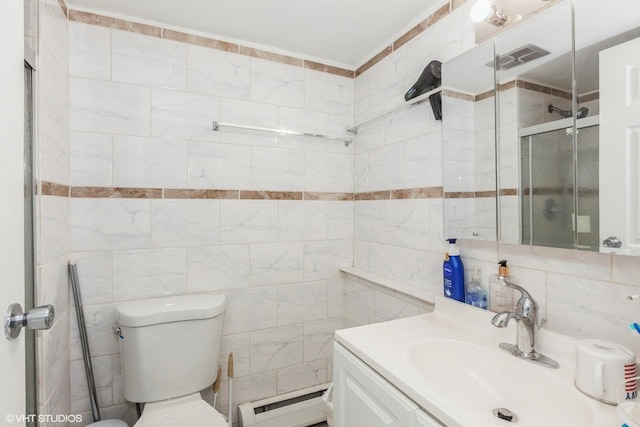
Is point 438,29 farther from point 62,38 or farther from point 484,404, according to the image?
point 62,38

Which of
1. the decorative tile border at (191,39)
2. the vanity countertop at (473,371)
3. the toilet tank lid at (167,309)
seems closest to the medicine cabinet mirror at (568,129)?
the vanity countertop at (473,371)

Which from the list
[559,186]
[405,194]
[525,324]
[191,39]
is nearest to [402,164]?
[405,194]

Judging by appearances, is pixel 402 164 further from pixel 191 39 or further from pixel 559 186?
pixel 191 39

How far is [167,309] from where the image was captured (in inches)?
54.9

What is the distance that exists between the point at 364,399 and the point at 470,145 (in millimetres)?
988

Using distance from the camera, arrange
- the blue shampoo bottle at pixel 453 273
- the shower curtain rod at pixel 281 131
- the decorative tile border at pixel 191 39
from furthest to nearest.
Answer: the shower curtain rod at pixel 281 131, the decorative tile border at pixel 191 39, the blue shampoo bottle at pixel 453 273

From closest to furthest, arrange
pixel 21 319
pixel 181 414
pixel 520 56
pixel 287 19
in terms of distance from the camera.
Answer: pixel 21 319 → pixel 520 56 → pixel 181 414 → pixel 287 19

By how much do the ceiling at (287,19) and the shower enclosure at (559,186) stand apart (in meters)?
0.82

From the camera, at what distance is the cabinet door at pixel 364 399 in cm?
82

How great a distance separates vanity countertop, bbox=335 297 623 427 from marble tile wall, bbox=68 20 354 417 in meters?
0.81

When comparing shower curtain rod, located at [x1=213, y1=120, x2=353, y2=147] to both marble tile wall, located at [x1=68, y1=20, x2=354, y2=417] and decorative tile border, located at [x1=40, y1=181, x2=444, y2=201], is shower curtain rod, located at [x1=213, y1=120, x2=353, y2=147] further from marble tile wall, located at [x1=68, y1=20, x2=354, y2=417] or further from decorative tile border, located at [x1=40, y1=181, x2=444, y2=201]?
decorative tile border, located at [x1=40, y1=181, x2=444, y2=201]

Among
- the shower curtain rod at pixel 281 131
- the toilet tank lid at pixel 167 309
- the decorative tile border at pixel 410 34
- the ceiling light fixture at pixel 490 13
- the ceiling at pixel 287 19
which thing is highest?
the ceiling at pixel 287 19

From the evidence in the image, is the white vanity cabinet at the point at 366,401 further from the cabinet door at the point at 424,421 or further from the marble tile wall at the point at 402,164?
the marble tile wall at the point at 402,164

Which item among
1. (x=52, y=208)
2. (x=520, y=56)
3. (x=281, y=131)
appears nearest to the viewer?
(x=520, y=56)
